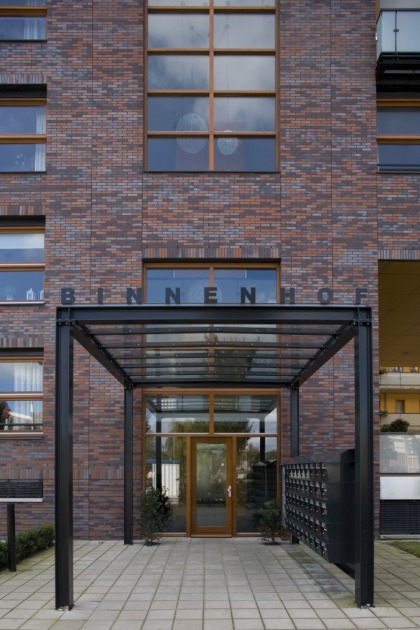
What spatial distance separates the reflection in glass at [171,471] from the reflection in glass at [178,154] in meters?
5.75

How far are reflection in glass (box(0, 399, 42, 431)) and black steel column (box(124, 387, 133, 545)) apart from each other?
2.03 meters

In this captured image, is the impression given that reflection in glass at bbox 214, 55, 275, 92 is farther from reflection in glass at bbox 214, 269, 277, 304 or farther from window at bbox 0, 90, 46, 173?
reflection in glass at bbox 214, 269, 277, 304

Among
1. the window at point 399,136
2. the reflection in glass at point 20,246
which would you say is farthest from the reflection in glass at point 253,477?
the window at point 399,136

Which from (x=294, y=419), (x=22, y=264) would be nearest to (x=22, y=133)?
(x=22, y=264)

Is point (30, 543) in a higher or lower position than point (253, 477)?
lower

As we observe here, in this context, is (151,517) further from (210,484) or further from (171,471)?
(210,484)

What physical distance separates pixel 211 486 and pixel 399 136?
8419mm

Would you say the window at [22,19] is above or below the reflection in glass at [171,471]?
above

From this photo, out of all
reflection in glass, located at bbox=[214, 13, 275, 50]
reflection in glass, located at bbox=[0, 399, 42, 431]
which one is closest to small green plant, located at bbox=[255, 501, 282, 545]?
reflection in glass, located at bbox=[0, 399, 42, 431]

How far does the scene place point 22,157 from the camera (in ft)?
54.4

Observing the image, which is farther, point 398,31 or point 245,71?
point 245,71

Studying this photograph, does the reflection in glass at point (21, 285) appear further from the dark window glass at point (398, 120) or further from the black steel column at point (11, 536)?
the dark window glass at point (398, 120)

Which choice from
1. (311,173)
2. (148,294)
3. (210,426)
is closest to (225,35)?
(311,173)

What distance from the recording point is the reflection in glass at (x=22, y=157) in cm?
1653
